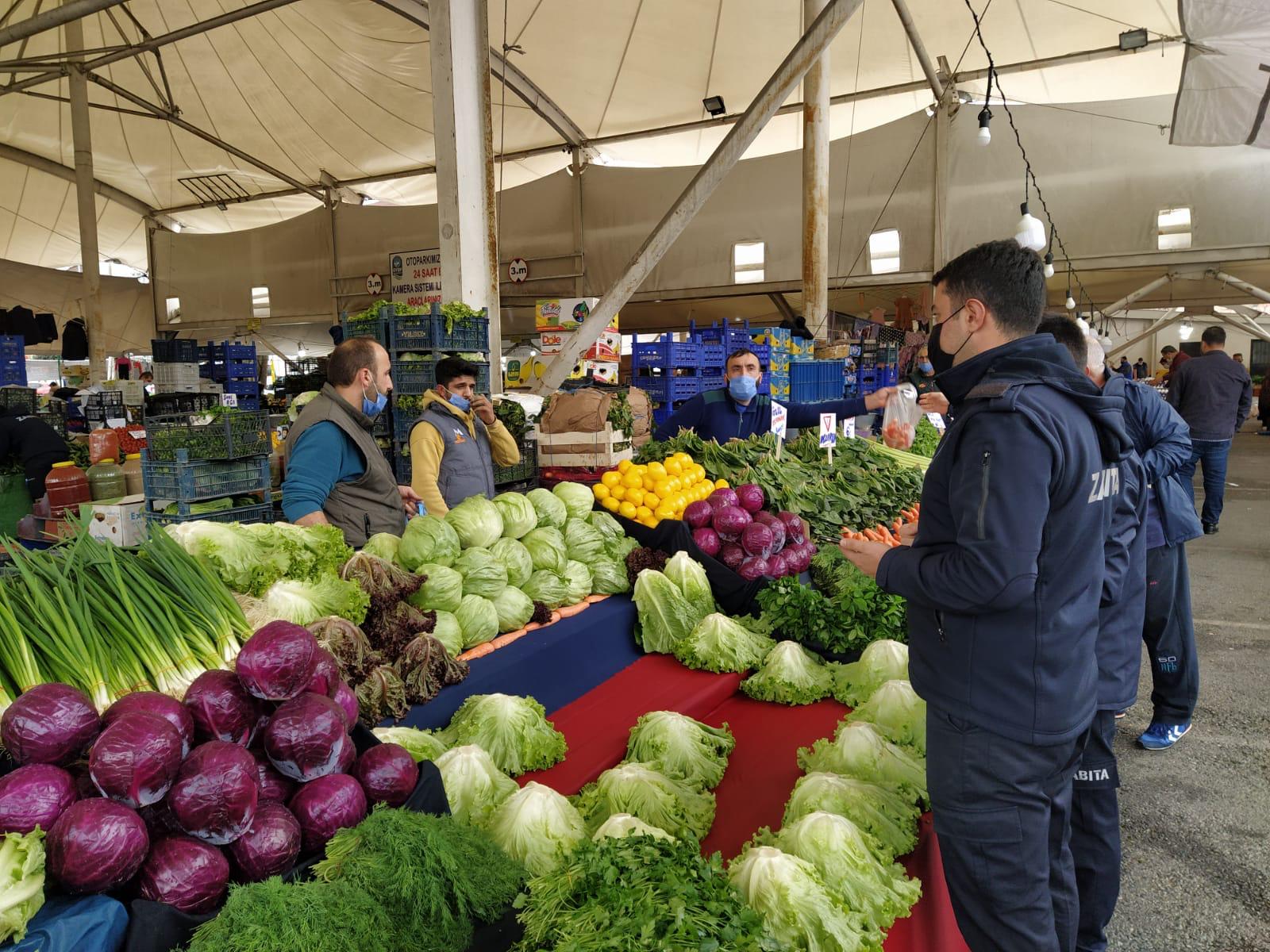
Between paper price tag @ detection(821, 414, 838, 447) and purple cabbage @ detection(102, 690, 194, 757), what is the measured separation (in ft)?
14.4

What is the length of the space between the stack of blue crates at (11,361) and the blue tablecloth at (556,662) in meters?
13.5

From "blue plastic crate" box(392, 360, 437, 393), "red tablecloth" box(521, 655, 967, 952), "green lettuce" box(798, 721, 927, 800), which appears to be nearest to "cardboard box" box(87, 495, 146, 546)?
"blue plastic crate" box(392, 360, 437, 393)

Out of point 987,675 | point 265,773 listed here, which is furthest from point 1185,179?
point 265,773

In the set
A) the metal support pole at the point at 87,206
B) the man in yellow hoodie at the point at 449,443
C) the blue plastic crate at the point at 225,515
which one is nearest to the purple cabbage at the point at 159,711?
the man in yellow hoodie at the point at 449,443

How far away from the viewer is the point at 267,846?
135 centimetres

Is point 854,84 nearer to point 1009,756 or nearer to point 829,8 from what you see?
point 829,8

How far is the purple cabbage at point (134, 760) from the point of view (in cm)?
125

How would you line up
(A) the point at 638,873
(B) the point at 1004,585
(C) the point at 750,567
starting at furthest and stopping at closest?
(C) the point at 750,567 → (B) the point at 1004,585 → (A) the point at 638,873

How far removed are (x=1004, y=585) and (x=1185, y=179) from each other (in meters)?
17.0

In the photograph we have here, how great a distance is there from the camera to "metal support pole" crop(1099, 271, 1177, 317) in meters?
15.6

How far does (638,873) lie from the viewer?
1385mm

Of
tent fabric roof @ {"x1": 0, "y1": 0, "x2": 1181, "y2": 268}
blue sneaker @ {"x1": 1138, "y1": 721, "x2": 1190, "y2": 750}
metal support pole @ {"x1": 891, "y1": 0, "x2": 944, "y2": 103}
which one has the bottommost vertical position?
blue sneaker @ {"x1": 1138, "y1": 721, "x2": 1190, "y2": 750}

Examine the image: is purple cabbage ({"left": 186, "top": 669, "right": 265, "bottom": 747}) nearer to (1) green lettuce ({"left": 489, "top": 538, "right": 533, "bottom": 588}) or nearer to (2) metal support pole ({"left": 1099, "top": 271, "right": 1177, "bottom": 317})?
(1) green lettuce ({"left": 489, "top": 538, "right": 533, "bottom": 588})

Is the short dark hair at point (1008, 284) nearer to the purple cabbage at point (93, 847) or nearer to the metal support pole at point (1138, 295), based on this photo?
the purple cabbage at point (93, 847)
